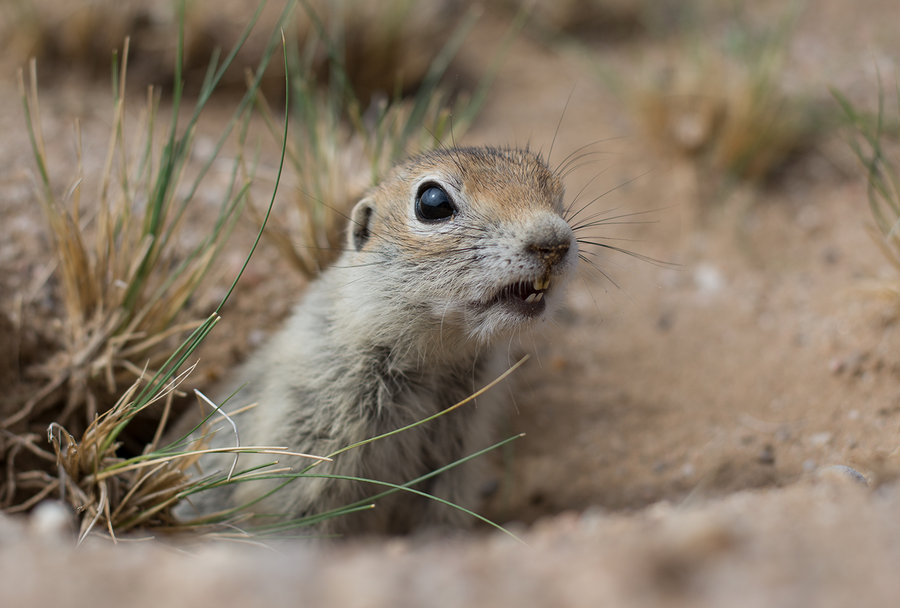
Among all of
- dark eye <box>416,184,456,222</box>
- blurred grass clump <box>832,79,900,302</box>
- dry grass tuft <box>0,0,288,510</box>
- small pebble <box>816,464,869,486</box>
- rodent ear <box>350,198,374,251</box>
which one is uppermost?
blurred grass clump <box>832,79,900,302</box>

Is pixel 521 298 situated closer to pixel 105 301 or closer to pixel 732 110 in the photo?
pixel 105 301

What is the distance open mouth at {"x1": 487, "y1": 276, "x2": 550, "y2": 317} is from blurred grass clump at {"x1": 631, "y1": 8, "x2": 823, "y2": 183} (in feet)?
11.5

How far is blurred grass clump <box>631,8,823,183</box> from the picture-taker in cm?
558

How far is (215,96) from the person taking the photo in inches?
242

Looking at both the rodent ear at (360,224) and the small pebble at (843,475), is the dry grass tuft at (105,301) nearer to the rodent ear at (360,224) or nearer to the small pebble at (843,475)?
the rodent ear at (360,224)

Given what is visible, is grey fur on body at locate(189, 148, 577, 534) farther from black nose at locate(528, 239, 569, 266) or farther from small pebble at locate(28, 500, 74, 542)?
small pebble at locate(28, 500, 74, 542)

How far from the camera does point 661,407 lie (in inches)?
170

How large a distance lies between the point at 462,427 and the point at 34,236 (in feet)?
8.29

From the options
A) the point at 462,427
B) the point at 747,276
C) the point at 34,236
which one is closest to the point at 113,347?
the point at 34,236

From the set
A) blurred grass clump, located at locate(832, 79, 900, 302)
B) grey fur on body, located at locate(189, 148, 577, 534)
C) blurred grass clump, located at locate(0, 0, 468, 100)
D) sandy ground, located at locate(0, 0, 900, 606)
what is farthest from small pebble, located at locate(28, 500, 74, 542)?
blurred grass clump, located at locate(0, 0, 468, 100)

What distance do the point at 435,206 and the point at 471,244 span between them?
272mm

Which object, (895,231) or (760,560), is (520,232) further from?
(895,231)

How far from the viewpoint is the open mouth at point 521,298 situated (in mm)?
2768

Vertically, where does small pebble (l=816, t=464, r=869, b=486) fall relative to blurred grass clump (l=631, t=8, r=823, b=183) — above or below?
below
